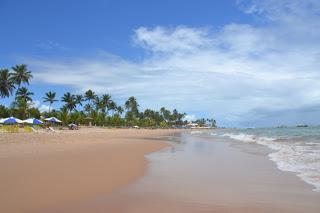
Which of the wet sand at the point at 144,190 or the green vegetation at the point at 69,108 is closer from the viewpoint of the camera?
the wet sand at the point at 144,190

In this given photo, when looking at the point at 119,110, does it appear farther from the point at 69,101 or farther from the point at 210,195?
the point at 210,195

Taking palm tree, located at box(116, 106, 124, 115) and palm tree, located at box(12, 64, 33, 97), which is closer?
palm tree, located at box(12, 64, 33, 97)

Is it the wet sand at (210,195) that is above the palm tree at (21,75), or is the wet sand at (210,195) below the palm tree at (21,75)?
below

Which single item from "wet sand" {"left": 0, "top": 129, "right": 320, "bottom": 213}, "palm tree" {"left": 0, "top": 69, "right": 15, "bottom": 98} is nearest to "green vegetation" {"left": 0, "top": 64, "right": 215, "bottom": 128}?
"palm tree" {"left": 0, "top": 69, "right": 15, "bottom": 98}

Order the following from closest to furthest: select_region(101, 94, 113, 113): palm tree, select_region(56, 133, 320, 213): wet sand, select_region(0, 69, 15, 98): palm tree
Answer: select_region(56, 133, 320, 213): wet sand
select_region(0, 69, 15, 98): palm tree
select_region(101, 94, 113, 113): palm tree

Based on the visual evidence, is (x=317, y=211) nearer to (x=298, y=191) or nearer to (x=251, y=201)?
(x=251, y=201)

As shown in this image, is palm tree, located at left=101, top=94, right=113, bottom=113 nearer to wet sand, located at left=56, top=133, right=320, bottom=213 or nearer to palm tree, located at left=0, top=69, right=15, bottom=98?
palm tree, located at left=0, top=69, right=15, bottom=98

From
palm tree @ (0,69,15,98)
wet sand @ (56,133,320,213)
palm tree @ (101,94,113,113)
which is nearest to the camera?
wet sand @ (56,133,320,213)

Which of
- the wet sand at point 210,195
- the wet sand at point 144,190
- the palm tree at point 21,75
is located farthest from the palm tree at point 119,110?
the wet sand at point 210,195

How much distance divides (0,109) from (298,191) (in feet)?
182

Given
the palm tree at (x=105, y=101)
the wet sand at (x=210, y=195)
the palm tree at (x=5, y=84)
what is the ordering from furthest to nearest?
the palm tree at (x=105, y=101)
the palm tree at (x=5, y=84)
the wet sand at (x=210, y=195)

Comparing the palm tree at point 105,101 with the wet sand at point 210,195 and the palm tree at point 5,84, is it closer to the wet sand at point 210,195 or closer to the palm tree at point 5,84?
the palm tree at point 5,84

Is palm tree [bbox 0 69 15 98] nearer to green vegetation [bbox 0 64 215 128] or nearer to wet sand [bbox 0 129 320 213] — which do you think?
green vegetation [bbox 0 64 215 128]

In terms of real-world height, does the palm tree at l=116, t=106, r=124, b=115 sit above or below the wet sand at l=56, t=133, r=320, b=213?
above
